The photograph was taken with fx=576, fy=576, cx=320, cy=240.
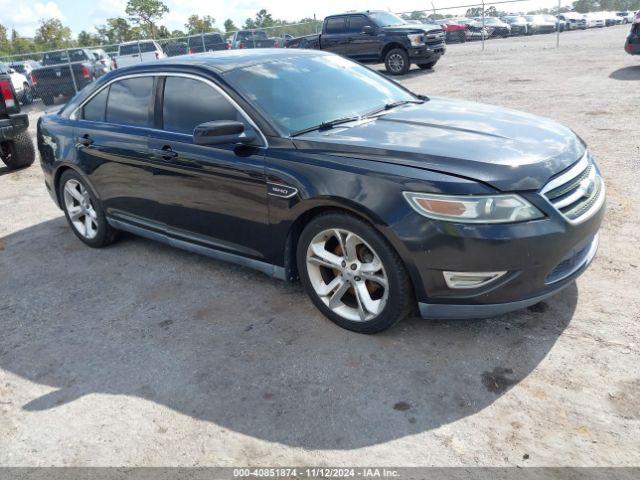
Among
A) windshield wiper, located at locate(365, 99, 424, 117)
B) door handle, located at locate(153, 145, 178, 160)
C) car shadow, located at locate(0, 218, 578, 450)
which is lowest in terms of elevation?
car shadow, located at locate(0, 218, 578, 450)

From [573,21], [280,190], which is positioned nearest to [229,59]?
[280,190]

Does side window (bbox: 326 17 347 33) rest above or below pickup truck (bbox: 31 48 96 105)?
above

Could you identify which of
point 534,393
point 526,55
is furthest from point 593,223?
point 526,55

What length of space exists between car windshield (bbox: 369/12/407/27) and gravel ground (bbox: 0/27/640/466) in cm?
1346

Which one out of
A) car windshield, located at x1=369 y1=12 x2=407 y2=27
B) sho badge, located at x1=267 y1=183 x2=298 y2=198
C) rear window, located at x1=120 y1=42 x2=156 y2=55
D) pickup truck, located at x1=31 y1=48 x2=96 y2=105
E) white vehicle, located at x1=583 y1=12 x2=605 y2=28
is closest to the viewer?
sho badge, located at x1=267 y1=183 x2=298 y2=198

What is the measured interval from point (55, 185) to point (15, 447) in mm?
3389

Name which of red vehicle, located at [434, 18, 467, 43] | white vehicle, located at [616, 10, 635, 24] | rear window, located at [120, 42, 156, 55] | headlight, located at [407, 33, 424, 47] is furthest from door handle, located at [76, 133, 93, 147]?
white vehicle, located at [616, 10, 635, 24]

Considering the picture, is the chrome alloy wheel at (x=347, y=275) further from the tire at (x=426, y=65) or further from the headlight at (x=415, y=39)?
the tire at (x=426, y=65)

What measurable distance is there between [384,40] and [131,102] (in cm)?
1316

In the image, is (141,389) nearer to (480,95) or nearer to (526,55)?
(480,95)

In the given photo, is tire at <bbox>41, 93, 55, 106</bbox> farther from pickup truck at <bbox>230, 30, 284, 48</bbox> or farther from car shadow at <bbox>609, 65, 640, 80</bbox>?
car shadow at <bbox>609, 65, 640, 80</bbox>

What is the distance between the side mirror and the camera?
11.9 feet

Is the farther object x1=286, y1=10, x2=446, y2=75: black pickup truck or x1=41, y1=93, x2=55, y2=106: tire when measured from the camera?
x1=41, y1=93, x2=55, y2=106: tire

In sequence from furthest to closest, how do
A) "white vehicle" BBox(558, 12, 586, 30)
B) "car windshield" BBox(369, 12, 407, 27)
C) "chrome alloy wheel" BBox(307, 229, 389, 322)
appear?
"white vehicle" BBox(558, 12, 586, 30), "car windshield" BBox(369, 12, 407, 27), "chrome alloy wheel" BBox(307, 229, 389, 322)
